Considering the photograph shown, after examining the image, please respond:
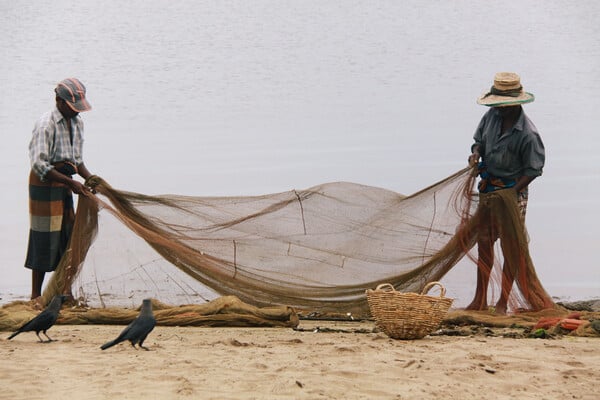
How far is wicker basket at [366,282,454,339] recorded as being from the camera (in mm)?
6504

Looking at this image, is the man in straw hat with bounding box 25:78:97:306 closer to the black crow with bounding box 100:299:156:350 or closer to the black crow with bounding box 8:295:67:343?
the black crow with bounding box 8:295:67:343

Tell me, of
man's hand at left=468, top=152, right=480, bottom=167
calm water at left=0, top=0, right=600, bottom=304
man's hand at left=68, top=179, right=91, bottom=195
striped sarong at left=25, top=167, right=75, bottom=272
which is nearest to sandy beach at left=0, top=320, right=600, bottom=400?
striped sarong at left=25, top=167, right=75, bottom=272

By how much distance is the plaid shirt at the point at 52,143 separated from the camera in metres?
7.61

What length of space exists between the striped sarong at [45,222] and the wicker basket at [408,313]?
8.25ft

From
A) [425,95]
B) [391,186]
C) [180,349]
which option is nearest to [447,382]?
[180,349]

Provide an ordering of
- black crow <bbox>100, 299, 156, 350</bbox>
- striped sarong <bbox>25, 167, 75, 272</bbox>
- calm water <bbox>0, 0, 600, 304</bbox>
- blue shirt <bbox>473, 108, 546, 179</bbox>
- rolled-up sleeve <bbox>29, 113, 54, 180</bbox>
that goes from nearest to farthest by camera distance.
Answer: black crow <bbox>100, 299, 156, 350</bbox>, rolled-up sleeve <bbox>29, 113, 54, 180</bbox>, blue shirt <bbox>473, 108, 546, 179</bbox>, striped sarong <bbox>25, 167, 75, 272</bbox>, calm water <bbox>0, 0, 600, 304</bbox>

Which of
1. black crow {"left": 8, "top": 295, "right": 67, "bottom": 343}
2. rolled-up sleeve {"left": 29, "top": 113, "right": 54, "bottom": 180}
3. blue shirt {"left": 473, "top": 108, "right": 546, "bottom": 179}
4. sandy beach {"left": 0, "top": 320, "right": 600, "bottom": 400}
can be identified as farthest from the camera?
blue shirt {"left": 473, "top": 108, "right": 546, "bottom": 179}

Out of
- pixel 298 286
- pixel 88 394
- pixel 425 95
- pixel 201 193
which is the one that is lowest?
pixel 88 394

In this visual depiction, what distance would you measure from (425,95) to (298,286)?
13974mm

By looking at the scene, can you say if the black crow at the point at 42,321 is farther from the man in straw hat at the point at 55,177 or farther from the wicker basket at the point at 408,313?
the wicker basket at the point at 408,313

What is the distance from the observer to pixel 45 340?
21.7 ft

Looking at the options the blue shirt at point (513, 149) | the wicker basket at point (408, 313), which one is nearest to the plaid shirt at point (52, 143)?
the wicker basket at point (408, 313)

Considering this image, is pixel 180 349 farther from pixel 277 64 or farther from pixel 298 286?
pixel 277 64

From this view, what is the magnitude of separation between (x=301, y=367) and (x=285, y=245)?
2230 millimetres
